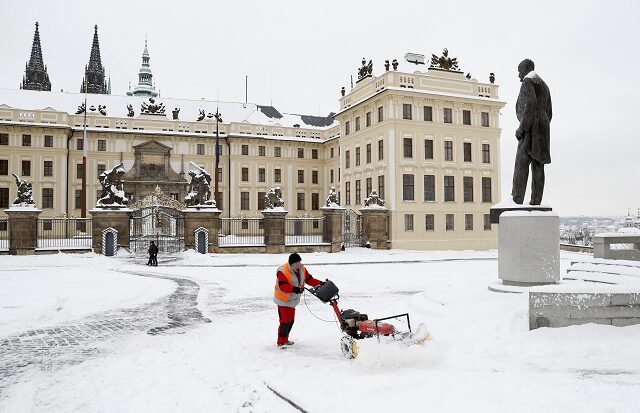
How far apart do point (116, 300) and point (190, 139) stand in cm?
4500

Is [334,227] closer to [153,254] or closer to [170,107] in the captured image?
[153,254]

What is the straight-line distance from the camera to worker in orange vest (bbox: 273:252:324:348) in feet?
26.4

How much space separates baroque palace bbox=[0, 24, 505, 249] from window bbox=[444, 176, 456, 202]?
0.30 feet

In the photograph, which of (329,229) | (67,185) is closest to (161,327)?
(329,229)

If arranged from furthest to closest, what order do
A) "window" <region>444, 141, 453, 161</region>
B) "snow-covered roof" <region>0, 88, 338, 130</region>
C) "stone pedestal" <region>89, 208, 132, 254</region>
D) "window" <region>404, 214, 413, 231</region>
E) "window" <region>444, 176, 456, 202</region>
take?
"snow-covered roof" <region>0, 88, 338, 130</region> → "window" <region>444, 141, 453, 161</region> → "window" <region>444, 176, 456, 202</region> → "window" <region>404, 214, 413, 231</region> → "stone pedestal" <region>89, 208, 132, 254</region>

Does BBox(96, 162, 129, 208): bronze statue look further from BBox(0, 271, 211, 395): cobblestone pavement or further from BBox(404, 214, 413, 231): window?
BBox(404, 214, 413, 231): window

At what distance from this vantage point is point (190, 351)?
8.26 metres

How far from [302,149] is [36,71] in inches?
1969

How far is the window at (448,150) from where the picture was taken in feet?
132

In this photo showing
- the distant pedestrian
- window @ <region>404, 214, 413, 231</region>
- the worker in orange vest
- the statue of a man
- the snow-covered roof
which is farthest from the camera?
the snow-covered roof

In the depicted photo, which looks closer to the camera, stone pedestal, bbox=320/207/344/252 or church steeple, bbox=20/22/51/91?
stone pedestal, bbox=320/207/344/252

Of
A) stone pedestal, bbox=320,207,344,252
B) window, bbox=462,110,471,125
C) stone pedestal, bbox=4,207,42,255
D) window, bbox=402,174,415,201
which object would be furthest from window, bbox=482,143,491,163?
stone pedestal, bbox=4,207,42,255

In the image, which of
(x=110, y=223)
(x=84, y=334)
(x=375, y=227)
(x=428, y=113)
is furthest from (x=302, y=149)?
(x=84, y=334)

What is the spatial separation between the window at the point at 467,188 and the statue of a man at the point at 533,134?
30151 mm
